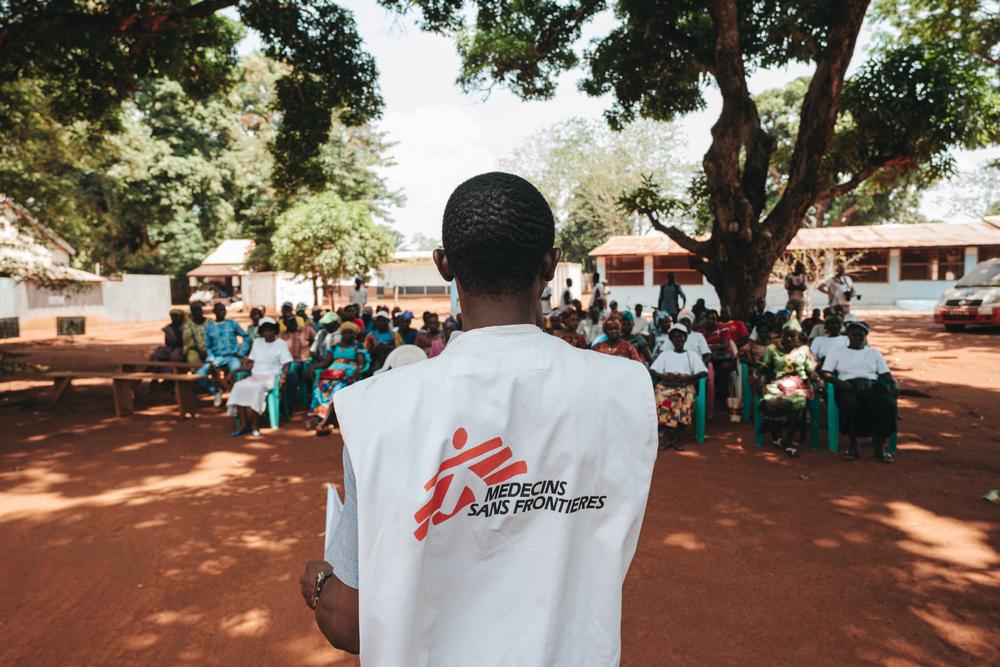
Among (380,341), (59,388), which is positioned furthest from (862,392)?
(59,388)

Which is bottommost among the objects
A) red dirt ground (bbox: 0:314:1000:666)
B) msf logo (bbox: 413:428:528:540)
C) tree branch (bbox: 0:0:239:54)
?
red dirt ground (bbox: 0:314:1000:666)

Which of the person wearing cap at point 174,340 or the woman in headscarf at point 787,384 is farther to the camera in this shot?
the person wearing cap at point 174,340

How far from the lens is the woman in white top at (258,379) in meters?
7.55

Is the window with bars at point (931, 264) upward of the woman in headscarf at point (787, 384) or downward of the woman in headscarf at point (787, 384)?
upward

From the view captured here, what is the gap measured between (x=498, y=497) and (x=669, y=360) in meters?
6.29

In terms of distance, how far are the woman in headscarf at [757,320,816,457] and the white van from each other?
1357 centimetres

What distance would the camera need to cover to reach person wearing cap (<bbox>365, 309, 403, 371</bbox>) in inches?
Result: 325

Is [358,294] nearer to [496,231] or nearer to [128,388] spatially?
[128,388]

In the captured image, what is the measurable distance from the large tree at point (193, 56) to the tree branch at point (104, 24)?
0.04ft

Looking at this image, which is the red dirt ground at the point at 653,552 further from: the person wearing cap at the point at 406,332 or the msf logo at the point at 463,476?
the person wearing cap at the point at 406,332

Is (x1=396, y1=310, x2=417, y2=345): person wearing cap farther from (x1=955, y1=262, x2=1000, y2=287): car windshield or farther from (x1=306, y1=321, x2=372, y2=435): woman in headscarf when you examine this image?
(x1=955, y1=262, x2=1000, y2=287): car windshield

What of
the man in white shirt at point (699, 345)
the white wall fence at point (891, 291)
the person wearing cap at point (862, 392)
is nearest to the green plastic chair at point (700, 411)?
the man in white shirt at point (699, 345)

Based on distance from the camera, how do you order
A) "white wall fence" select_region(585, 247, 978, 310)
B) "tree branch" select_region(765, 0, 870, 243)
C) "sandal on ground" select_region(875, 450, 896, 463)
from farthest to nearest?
"white wall fence" select_region(585, 247, 978, 310) → "tree branch" select_region(765, 0, 870, 243) → "sandal on ground" select_region(875, 450, 896, 463)

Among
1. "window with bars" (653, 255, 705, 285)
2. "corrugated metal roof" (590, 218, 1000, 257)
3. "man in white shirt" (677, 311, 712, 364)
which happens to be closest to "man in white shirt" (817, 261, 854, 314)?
"man in white shirt" (677, 311, 712, 364)
